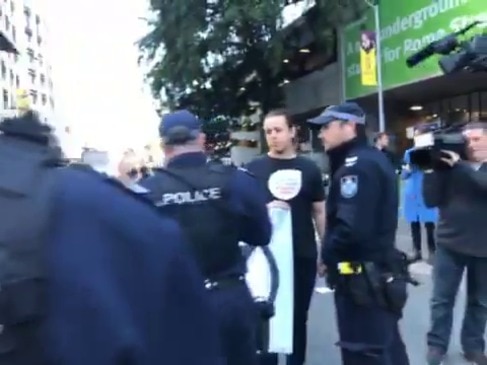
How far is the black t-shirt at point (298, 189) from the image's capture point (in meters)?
5.85

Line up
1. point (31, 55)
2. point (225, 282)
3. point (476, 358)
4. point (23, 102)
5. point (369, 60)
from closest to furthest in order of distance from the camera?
point (23, 102) → point (225, 282) → point (476, 358) → point (369, 60) → point (31, 55)

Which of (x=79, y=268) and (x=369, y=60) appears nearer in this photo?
(x=79, y=268)

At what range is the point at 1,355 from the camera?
51.6 inches

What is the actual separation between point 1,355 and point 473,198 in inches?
208

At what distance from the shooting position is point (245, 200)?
4199 mm

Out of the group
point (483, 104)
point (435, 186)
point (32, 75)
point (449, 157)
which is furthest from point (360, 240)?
point (32, 75)

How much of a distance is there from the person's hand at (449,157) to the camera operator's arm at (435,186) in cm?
17

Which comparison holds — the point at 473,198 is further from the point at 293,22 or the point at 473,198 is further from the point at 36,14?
the point at 36,14

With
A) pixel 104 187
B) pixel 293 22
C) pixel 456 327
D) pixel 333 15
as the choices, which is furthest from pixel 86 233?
pixel 293 22

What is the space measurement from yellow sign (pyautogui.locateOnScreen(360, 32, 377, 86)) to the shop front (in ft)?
1.88

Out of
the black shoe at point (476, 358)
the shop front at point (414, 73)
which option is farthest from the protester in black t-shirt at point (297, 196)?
the shop front at point (414, 73)

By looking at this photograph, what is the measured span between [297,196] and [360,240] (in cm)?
117

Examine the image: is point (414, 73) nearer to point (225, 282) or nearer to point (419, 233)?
point (419, 233)

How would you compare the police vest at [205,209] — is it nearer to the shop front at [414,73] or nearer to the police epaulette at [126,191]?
the police epaulette at [126,191]
